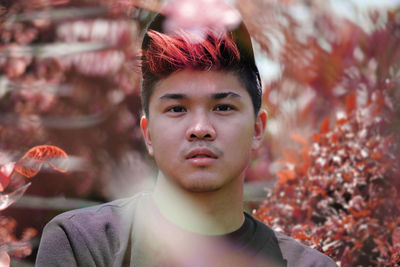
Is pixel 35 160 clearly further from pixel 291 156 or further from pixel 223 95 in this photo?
pixel 291 156

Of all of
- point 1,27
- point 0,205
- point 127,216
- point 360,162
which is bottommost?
point 0,205

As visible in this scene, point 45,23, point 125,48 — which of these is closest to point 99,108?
point 125,48

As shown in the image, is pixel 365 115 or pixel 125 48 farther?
pixel 125 48

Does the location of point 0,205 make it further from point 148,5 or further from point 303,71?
point 303,71

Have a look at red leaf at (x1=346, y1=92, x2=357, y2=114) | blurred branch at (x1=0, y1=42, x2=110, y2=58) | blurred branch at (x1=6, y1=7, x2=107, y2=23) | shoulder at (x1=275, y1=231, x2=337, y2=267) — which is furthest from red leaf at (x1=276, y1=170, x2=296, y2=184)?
blurred branch at (x1=6, y1=7, x2=107, y2=23)

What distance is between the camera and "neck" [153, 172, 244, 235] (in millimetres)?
1420

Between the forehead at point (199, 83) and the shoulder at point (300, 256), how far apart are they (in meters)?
0.57

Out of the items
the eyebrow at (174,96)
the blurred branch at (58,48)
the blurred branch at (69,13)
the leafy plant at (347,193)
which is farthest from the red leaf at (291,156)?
→ the blurred branch at (69,13)

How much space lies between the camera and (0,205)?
1712 millimetres

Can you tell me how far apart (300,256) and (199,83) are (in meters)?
0.72

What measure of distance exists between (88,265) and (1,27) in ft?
4.51

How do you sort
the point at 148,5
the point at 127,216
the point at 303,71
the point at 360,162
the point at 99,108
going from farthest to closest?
the point at 99,108, the point at 303,71, the point at 148,5, the point at 360,162, the point at 127,216

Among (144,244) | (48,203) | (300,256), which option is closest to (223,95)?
(144,244)

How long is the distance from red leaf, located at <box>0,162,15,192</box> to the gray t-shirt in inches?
12.5
